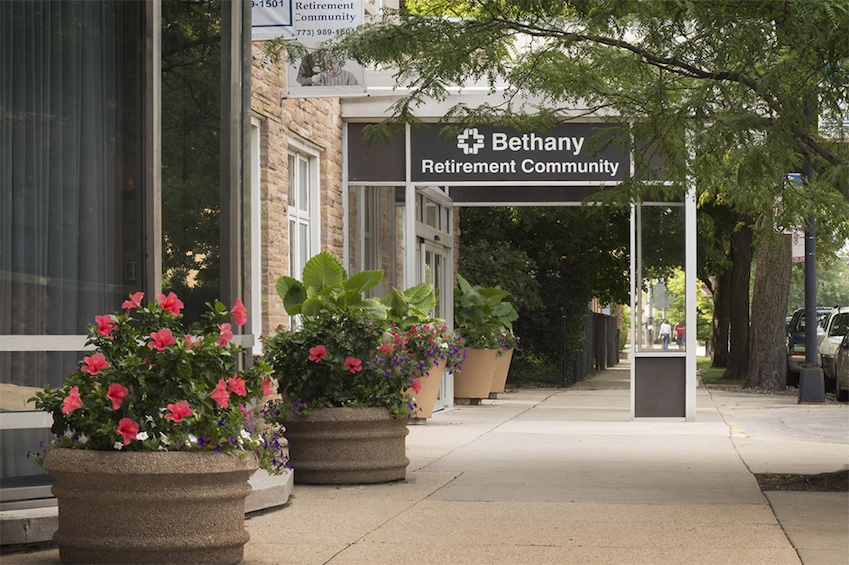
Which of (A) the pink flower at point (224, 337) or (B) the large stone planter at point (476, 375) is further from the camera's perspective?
(B) the large stone planter at point (476, 375)

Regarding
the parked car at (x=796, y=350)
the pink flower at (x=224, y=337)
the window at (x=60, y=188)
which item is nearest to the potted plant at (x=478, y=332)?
the parked car at (x=796, y=350)

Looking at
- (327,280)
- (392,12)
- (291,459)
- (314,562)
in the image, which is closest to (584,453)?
(327,280)

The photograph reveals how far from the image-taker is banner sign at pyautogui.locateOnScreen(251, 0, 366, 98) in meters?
10.9

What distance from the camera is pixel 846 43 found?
7.87 metres

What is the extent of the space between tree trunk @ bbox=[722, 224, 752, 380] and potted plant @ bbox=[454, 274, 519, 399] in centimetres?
1184

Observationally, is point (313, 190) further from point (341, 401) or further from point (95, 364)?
point (95, 364)

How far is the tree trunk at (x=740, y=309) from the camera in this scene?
101ft

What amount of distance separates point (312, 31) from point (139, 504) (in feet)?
22.2

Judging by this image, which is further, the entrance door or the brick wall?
the entrance door

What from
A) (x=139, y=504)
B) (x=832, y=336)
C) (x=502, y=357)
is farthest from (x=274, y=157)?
(x=832, y=336)

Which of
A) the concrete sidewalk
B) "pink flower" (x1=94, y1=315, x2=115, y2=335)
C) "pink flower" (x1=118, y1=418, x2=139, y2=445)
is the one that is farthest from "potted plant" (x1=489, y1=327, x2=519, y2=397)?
"pink flower" (x1=118, y1=418, x2=139, y2=445)

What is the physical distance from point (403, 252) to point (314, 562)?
11503mm

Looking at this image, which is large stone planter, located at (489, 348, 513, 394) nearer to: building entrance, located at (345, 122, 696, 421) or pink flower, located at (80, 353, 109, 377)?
building entrance, located at (345, 122, 696, 421)

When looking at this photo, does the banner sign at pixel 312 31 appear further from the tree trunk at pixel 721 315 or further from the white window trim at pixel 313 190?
the tree trunk at pixel 721 315
